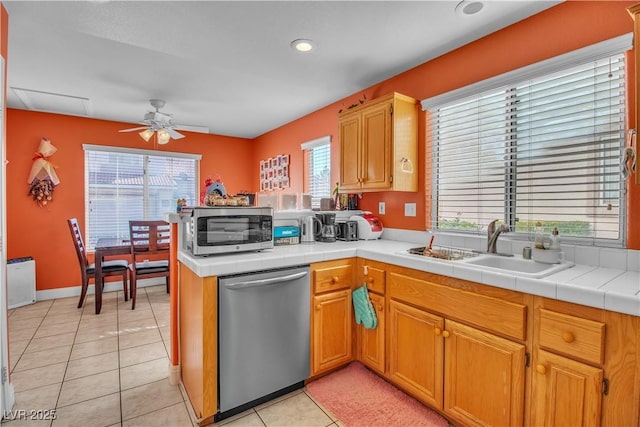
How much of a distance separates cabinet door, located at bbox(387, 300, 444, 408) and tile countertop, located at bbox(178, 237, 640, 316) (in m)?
0.30

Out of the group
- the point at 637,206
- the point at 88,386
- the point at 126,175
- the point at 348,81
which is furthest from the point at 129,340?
the point at 637,206

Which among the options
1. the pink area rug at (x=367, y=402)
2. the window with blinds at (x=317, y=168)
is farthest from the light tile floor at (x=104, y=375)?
the window with blinds at (x=317, y=168)

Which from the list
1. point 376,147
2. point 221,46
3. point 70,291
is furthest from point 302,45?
point 70,291

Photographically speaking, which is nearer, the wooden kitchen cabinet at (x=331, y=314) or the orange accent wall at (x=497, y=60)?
the orange accent wall at (x=497, y=60)

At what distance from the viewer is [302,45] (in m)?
2.29

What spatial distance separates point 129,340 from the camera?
9.39 ft

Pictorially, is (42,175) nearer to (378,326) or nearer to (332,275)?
(332,275)

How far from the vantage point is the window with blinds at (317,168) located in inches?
150

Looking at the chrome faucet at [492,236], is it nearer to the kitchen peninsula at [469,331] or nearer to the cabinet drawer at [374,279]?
the kitchen peninsula at [469,331]

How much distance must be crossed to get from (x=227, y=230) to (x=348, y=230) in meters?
1.15

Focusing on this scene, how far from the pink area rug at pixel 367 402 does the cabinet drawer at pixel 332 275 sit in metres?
0.64

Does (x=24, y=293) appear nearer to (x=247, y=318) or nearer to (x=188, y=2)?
(x=247, y=318)

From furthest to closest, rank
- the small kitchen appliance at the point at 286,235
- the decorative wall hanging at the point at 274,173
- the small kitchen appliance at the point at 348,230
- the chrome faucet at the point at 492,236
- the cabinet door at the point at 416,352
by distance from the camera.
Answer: the decorative wall hanging at the point at 274,173 → the small kitchen appliance at the point at 348,230 → the small kitchen appliance at the point at 286,235 → the chrome faucet at the point at 492,236 → the cabinet door at the point at 416,352

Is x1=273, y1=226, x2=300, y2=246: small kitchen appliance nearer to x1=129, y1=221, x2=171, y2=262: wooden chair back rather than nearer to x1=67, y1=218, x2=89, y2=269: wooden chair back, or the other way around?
x1=129, y1=221, x2=171, y2=262: wooden chair back
